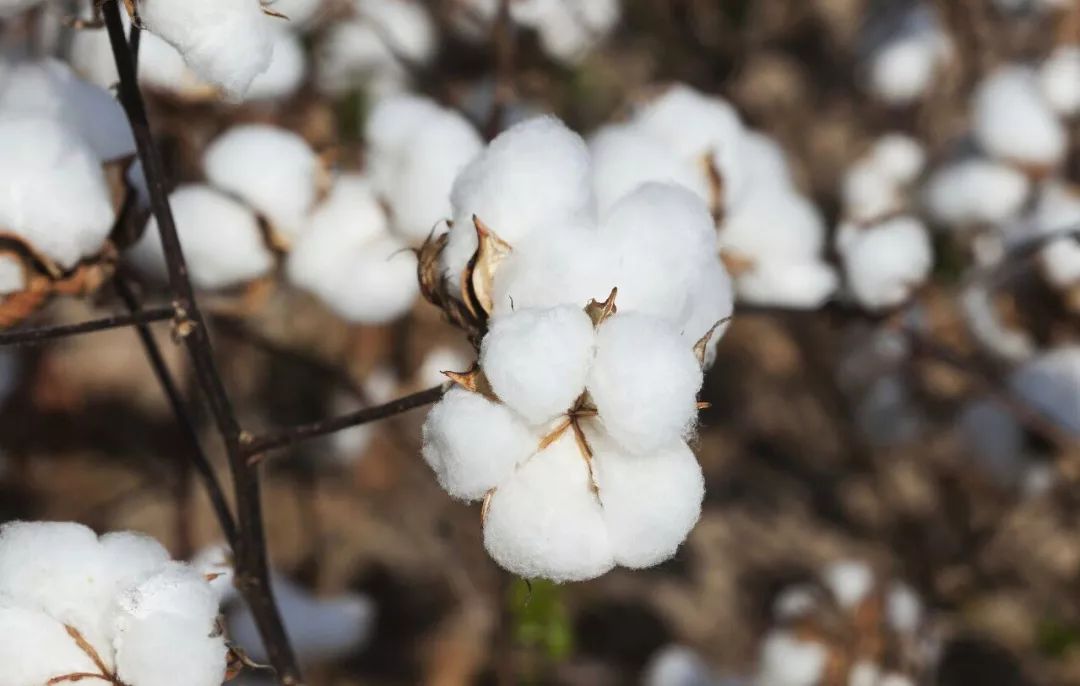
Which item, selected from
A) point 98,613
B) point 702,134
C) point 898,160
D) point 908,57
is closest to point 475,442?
point 98,613

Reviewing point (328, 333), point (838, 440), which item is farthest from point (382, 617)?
point (838, 440)

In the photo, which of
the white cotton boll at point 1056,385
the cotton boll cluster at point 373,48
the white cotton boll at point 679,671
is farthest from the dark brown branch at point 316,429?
the cotton boll cluster at point 373,48

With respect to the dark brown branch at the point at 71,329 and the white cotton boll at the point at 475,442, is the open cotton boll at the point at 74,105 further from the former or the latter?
the white cotton boll at the point at 475,442

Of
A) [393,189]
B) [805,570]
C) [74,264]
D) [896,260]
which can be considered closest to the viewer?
[74,264]

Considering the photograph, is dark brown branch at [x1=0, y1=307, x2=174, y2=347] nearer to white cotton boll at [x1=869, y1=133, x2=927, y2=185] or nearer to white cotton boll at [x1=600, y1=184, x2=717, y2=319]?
white cotton boll at [x1=600, y1=184, x2=717, y2=319]

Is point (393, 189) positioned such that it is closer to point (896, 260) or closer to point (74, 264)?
point (74, 264)

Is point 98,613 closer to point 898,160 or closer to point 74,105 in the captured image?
point 74,105
